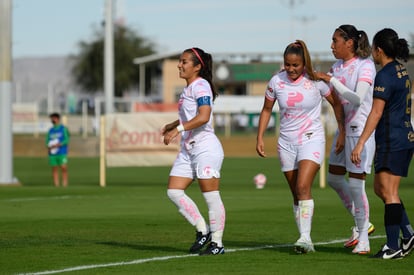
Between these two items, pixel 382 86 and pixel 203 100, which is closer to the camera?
pixel 382 86

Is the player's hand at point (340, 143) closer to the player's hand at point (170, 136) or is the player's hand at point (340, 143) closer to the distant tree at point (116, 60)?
the player's hand at point (170, 136)

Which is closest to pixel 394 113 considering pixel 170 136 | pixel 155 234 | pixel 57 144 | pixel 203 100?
pixel 203 100

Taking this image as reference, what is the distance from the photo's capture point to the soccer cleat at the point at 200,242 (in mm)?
11820

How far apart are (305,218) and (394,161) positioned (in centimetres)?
112

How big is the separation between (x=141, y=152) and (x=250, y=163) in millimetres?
14891

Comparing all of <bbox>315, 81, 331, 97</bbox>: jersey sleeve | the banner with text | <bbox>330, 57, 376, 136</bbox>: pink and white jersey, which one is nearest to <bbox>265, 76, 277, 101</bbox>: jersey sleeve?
<bbox>315, 81, 331, 97</bbox>: jersey sleeve

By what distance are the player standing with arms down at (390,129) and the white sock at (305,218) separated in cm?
75

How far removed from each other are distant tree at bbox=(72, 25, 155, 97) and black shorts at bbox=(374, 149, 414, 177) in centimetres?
9890

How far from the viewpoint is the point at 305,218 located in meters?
11.6

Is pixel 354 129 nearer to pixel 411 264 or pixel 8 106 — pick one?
pixel 411 264

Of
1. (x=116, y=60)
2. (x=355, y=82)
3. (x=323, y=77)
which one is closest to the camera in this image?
(x=323, y=77)

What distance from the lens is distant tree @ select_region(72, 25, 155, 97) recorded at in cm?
11138

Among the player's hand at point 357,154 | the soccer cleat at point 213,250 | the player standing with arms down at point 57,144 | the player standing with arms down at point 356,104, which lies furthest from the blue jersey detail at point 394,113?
the player standing with arms down at point 57,144

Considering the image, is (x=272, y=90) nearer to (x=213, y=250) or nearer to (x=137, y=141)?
(x=213, y=250)
